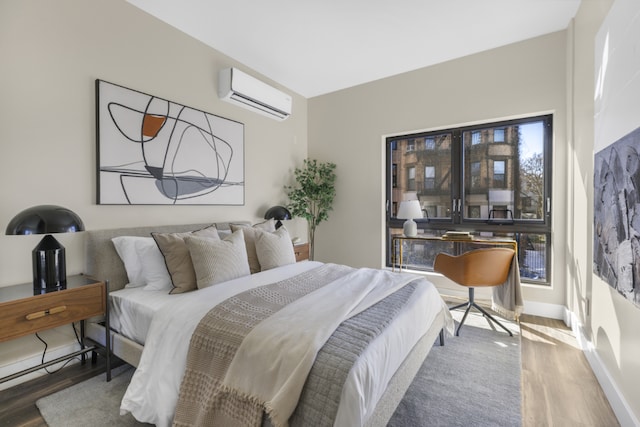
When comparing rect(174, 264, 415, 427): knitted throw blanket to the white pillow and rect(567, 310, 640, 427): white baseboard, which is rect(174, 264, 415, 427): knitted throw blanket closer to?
the white pillow

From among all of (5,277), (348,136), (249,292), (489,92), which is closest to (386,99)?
(348,136)

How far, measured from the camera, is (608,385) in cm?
185

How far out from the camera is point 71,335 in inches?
89.8

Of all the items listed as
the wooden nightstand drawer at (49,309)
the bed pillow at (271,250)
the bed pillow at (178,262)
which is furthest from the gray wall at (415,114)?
the wooden nightstand drawer at (49,309)

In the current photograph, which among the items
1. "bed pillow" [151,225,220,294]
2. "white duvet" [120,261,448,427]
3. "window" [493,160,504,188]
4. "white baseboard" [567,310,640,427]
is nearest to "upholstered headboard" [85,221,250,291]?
"bed pillow" [151,225,220,294]

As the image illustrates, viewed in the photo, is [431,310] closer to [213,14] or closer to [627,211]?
[627,211]

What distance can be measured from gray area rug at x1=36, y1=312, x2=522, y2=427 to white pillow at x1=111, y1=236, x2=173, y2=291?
2.03 ft

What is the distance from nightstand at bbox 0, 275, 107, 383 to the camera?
5.34ft

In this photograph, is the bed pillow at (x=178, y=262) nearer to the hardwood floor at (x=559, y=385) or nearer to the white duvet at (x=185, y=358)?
the white duvet at (x=185, y=358)

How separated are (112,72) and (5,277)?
1.68 meters

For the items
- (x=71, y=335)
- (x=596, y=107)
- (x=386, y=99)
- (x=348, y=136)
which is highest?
(x=386, y=99)

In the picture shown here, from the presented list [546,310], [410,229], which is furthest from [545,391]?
[410,229]

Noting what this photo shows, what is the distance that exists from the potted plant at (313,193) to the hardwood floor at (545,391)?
2.73m

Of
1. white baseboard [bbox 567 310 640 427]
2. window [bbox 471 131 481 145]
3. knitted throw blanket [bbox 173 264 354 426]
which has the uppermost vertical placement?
window [bbox 471 131 481 145]
